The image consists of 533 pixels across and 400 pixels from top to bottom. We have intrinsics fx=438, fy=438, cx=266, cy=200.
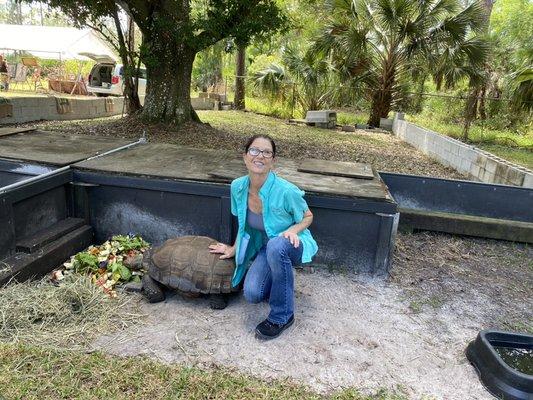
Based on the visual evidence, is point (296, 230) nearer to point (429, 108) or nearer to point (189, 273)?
point (189, 273)

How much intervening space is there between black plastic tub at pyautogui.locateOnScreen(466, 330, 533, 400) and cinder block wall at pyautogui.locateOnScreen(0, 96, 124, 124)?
31.4ft

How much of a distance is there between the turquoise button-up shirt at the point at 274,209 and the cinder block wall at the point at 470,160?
3.80 m

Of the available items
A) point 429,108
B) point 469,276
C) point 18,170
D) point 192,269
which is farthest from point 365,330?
point 429,108

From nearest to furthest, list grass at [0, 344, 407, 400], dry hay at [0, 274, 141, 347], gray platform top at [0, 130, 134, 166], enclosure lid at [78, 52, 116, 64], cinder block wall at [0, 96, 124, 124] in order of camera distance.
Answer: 1. grass at [0, 344, 407, 400]
2. dry hay at [0, 274, 141, 347]
3. gray platform top at [0, 130, 134, 166]
4. cinder block wall at [0, 96, 124, 124]
5. enclosure lid at [78, 52, 116, 64]

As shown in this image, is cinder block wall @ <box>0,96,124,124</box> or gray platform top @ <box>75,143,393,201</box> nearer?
gray platform top @ <box>75,143,393,201</box>

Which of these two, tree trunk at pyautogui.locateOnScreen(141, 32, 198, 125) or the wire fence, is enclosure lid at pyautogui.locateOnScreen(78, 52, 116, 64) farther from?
tree trunk at pyautogui.locateOnScreen(141, 32, 198, 125)

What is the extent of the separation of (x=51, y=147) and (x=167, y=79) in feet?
14.1

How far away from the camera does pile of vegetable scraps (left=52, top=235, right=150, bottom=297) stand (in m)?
3.09

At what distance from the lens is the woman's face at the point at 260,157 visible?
258cm

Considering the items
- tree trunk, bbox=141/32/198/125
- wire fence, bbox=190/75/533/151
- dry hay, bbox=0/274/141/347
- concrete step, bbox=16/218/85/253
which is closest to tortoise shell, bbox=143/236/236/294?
dry hay, bbox=0/274/141/347

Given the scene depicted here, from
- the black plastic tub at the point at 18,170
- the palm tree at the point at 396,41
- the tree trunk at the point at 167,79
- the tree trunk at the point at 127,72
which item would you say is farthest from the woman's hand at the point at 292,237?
the palm tree at the point at 396,41

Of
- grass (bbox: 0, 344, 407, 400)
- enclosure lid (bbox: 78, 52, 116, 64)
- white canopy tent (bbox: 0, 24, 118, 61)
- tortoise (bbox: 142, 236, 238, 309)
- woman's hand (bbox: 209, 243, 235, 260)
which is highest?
white canopy tent (bbox: 0, 24, 118, 61)

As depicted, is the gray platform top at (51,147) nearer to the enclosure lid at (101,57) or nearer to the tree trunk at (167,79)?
the tree trunk at (167,79)

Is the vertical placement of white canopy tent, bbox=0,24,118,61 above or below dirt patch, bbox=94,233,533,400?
above
